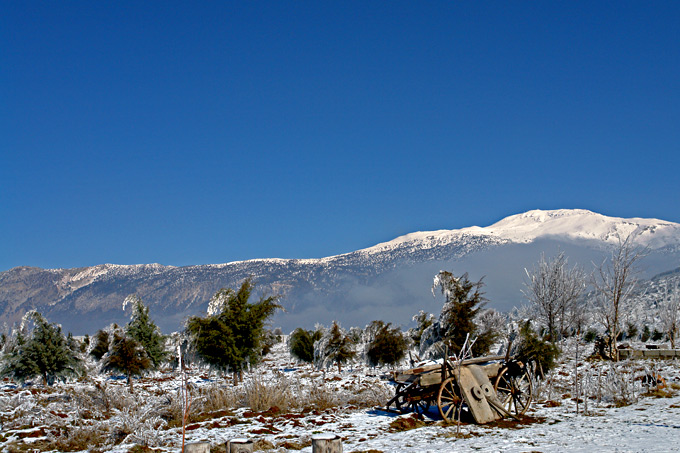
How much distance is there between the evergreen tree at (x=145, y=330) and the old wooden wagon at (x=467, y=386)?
83.6 ft

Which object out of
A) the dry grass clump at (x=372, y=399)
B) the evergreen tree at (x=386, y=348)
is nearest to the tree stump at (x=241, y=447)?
the dry grass clump at (x=372, y=399)

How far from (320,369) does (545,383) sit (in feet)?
56.4

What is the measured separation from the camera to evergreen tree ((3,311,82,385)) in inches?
965

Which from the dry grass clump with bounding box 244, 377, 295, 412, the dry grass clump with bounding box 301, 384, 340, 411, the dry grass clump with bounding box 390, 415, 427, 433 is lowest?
the dry grass clump with bounding box 390, 415, 427, 433

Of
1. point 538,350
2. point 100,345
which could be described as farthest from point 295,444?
point 100,345

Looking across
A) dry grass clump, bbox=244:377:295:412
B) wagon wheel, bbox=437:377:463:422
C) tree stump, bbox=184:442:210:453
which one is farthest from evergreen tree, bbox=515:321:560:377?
tree stump, bbox=184:442:210:453

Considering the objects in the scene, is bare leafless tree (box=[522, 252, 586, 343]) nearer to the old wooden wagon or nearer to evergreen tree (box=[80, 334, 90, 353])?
the old wooden wagon

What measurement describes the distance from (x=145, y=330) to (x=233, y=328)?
1290cm

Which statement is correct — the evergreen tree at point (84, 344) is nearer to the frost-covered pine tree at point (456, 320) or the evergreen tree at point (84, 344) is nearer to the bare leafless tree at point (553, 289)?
the frost-covered pine tree at point (456, 320)

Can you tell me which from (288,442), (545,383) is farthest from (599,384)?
(288,442)

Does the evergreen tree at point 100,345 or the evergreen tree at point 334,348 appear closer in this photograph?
the evergreen tree at point 334,348

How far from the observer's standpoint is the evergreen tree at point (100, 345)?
133 ft

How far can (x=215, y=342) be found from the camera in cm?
2427

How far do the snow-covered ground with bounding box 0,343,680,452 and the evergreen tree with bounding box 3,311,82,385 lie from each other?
9.92 meters
